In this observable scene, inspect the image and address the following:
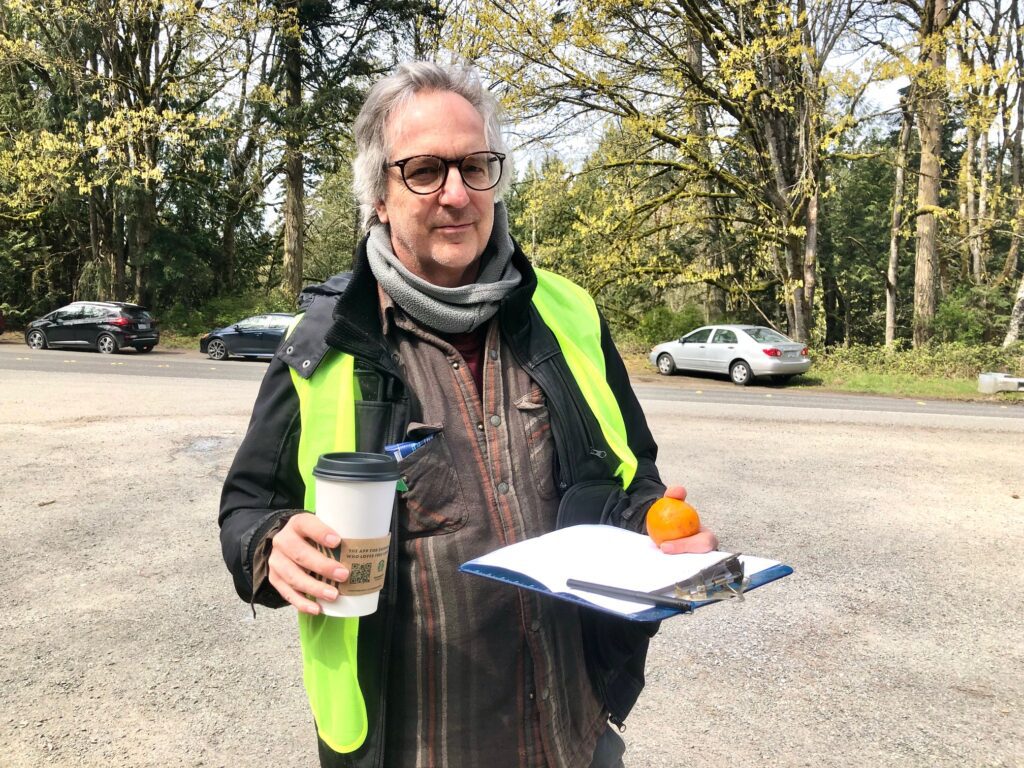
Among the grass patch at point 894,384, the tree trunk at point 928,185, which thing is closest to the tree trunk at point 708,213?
the grass patch at point 894,384

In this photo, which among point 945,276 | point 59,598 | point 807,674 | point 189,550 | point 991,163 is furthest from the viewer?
point 991,163

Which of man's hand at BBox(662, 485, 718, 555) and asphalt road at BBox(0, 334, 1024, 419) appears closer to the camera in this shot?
man's hand at BBox(662, 485, 718, 555)

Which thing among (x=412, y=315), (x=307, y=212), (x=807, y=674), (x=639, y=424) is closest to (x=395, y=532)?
(x=412, y=315)

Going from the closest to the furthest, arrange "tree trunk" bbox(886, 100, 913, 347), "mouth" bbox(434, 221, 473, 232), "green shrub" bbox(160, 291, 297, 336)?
"mouth" bbox(434, 221, 473, 232) < "tree trunk" bbox(886, 100, 913, 347) < "green shrub" bbox(160, 291, 297, 336)

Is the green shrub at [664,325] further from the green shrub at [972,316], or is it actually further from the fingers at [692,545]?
the fingers at [692,545]

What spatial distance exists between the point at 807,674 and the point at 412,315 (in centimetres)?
302

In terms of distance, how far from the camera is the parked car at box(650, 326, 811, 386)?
59.4ft

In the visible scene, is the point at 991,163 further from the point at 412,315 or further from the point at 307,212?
the point at 412,315

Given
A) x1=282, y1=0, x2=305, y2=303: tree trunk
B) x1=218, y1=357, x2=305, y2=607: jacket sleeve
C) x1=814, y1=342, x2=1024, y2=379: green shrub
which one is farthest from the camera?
x1=282, y1=0, x2=305, y2=303: tree trunk

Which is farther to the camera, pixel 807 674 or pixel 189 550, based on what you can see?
pixel 189 550

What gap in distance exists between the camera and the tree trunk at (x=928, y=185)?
755 inches

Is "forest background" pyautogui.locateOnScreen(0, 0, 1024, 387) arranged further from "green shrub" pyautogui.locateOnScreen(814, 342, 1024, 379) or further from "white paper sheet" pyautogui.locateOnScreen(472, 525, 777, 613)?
"white paper sheet" pyautogui.locateOnScreen(472, 525, 777, 613)

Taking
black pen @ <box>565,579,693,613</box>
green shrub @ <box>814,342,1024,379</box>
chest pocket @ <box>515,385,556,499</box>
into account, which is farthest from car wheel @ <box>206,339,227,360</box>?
black pen @ <box>565,579,693,613</box>

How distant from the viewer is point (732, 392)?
652 inches
